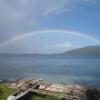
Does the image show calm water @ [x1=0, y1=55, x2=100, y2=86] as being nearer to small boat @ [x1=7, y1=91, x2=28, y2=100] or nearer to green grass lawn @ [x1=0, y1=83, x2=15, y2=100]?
green grass lawn @ [x1=0, y1=83, x2=15, y2=100]

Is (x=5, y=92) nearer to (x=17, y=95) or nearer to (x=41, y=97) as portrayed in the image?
(x=17, y=95)

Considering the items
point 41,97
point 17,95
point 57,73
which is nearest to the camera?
point 17,95

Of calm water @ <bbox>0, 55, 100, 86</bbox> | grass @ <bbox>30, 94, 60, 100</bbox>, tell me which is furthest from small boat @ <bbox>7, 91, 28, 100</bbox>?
calm water @ <bbox>0, 55, 100, 86</bbox>

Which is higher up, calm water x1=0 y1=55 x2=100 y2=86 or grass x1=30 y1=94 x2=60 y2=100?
calm water x1=0 y1=55 x2=100 y2=86

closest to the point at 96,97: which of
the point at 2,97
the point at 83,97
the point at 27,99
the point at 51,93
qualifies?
the point at 83,97

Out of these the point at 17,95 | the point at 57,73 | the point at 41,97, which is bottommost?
the point at 41,97

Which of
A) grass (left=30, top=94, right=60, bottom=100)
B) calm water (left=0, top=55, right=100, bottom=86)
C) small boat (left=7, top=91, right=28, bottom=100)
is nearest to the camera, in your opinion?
small boat (left=7, top=91, right=28, bottom=100)

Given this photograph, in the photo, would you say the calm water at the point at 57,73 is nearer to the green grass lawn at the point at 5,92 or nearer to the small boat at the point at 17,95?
the green grass lawn at the point at 5,92

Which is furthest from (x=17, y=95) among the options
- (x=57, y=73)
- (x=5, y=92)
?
(x=57, y=73)

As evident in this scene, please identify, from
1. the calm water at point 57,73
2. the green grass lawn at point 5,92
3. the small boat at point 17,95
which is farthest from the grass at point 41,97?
the calm water at point 57,73

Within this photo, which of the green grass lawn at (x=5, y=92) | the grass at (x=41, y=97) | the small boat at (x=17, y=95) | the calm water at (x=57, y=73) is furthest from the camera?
the calm water at (x=57, y=73)

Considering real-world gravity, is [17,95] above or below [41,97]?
above
